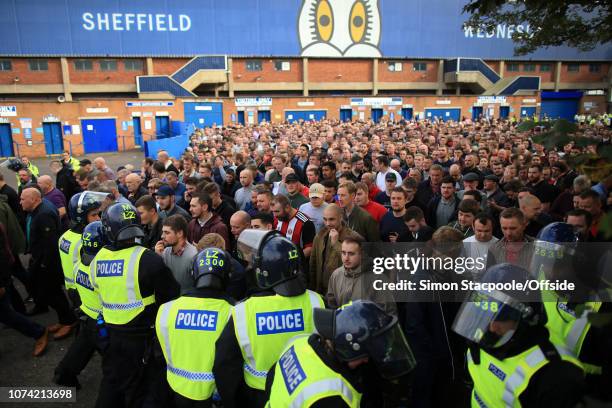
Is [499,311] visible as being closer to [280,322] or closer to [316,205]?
[280,322]

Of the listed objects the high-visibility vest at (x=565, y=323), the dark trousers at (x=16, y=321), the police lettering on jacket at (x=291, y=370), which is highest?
the police lettering on jacket at (x=291, y=370)

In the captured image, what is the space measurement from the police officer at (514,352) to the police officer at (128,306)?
236cm

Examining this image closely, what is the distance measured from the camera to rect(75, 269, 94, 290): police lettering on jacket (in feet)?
12.7

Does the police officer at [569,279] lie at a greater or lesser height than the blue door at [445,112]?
lesser

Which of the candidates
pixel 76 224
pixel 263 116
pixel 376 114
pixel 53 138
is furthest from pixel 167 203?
pixel 376 114

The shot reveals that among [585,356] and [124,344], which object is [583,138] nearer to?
[585,356]

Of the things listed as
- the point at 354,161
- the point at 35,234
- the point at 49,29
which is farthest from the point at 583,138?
the point at 49,29

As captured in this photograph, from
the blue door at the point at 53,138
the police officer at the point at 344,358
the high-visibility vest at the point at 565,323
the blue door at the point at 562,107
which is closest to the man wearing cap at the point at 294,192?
the high-visibility vest at the point at 565,323

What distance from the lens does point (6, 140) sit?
26.7 m

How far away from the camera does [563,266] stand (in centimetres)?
315

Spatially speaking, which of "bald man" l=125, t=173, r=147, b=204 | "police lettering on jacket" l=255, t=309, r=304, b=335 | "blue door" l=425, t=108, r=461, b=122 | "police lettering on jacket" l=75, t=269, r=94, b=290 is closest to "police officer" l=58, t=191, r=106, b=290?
"police lettering on jacket" l=75, t=269, r=94, b=290

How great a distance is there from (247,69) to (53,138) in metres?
18.2

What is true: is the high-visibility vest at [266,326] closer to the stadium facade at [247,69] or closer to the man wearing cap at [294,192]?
the man wearing cap at [294,192]

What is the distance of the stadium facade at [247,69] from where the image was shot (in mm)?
29844
